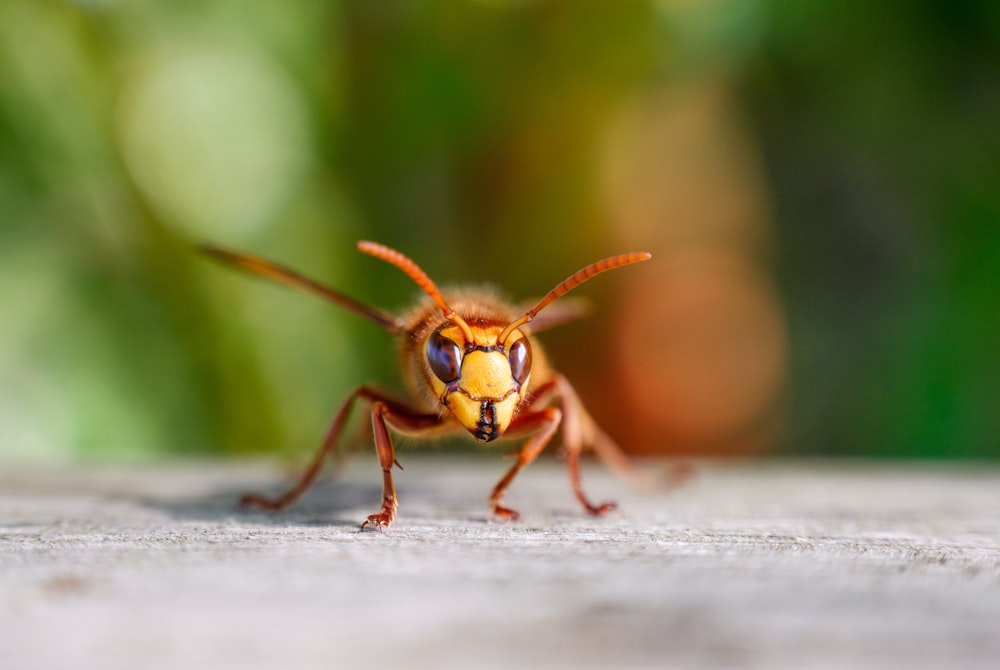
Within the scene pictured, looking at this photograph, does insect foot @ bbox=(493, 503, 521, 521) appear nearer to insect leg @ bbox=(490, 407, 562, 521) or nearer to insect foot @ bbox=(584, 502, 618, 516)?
insect leg @ bbox=(490, 407, 562, 521)

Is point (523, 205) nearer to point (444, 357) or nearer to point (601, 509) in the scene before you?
point (444, 357)

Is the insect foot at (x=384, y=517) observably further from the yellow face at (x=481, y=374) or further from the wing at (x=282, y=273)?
the wing at (x=282, y=273)

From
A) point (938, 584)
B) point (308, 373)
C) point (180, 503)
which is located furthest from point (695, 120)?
point (938, 584)

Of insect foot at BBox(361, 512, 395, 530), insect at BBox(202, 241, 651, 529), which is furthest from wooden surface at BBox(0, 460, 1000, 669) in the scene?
insect at BBox(202, 241, 651, 529)

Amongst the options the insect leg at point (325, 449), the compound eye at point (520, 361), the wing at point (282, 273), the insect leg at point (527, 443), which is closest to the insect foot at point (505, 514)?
the insect leg at point (527, 443)

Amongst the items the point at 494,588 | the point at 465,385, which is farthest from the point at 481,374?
the point at 494,588

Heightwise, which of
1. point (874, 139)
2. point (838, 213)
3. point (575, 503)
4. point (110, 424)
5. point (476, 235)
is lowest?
point (110, 424)

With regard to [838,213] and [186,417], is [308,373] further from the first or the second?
[838,213]
